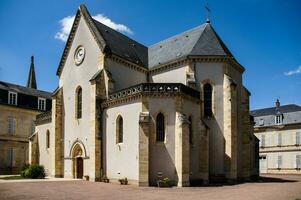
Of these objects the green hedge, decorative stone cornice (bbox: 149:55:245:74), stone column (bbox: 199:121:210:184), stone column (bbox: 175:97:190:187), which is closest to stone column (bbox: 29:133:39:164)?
the green hedge

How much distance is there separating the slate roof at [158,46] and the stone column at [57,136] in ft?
10.1

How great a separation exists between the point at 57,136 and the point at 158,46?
15.1 metres

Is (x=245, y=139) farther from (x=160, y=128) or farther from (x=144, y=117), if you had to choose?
(x=144, y=117)

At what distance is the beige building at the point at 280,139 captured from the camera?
A: 146 ft

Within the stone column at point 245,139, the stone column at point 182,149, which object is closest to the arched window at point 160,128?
the stone column at point 182,149

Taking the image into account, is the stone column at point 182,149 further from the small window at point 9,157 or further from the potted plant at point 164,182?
the small window at point 9,157

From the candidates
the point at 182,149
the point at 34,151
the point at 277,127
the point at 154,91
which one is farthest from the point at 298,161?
the point at 34,151

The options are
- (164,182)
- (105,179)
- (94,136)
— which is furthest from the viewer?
(94,136)

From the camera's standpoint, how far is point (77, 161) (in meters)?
28.0

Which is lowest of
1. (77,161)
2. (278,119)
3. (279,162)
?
(279,162)

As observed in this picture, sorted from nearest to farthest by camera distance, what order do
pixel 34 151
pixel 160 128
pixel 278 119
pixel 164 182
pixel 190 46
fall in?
pixel 164 182, pixel 160 128, pixel 190 46, pixel 34 151, pixel 278 119

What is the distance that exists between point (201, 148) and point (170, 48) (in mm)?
12632

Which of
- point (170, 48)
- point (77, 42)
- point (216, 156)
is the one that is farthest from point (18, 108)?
point (216, 156)

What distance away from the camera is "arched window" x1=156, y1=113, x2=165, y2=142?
2280cm
